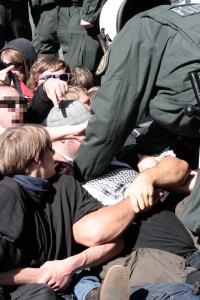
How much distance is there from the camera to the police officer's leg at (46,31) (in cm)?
527

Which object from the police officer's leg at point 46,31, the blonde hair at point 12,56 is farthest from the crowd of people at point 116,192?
the police officer's leg at point 46,31

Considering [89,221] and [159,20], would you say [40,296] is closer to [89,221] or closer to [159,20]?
[89,221]

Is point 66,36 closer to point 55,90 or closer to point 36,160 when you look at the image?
point 55,90

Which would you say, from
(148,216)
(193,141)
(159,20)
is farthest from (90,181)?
(159,20)

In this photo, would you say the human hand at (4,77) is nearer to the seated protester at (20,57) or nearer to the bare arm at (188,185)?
the seated protester at (20,57)

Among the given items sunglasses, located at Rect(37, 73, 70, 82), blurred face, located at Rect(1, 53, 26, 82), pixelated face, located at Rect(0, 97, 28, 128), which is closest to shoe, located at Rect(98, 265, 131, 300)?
pixelated face, located at Rect(0, 97, 28, 128)

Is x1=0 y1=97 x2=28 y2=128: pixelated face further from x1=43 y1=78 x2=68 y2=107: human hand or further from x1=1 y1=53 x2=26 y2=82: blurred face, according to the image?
x1=1 y1=53 x2=26 y2=82: blurred face

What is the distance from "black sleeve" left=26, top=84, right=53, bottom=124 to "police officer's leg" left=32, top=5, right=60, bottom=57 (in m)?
2.02

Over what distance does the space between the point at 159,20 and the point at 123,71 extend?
0.25m

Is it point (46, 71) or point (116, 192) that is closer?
point (116, 192)

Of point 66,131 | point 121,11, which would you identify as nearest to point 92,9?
point 121,11

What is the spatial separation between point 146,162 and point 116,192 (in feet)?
0.96

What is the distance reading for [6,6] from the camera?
18.2ft

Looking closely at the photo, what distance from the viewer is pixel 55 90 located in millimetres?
3201
